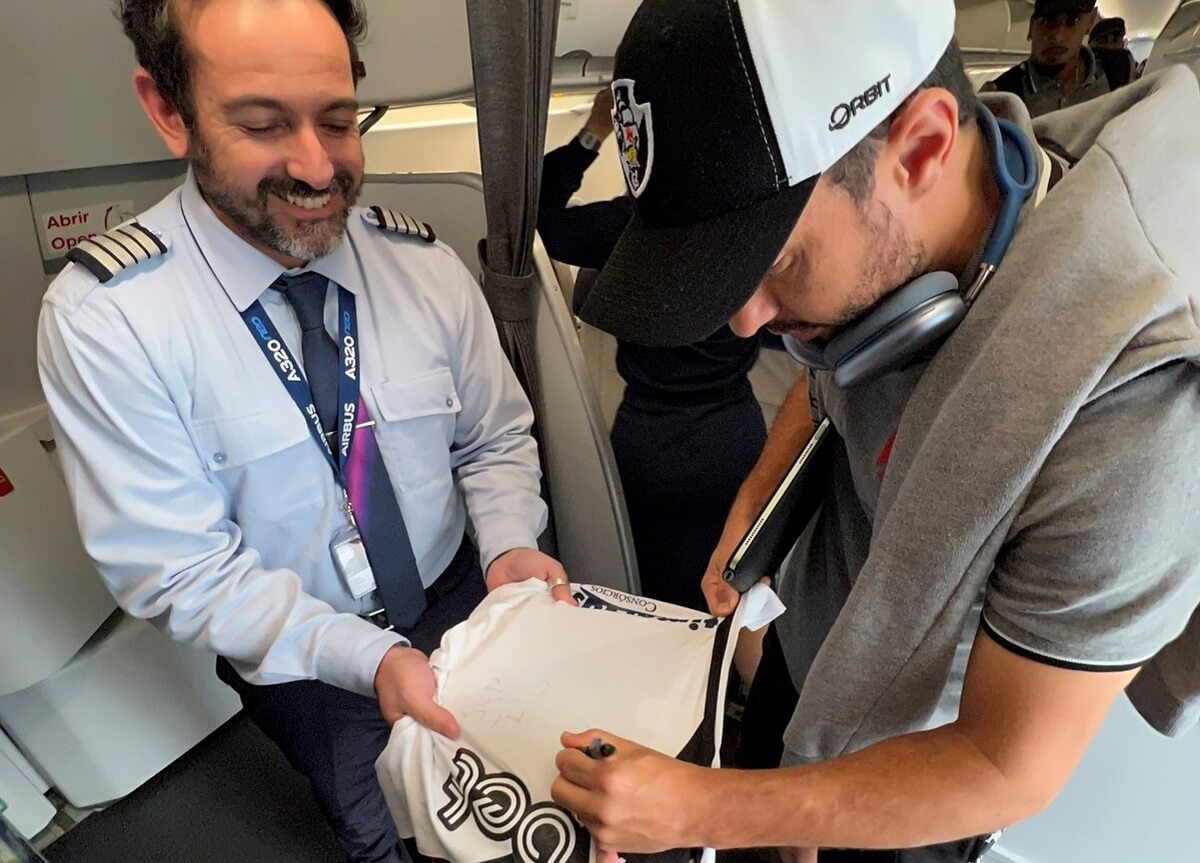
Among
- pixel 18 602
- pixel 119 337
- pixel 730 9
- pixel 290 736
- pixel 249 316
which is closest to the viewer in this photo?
→ pixel 730 9

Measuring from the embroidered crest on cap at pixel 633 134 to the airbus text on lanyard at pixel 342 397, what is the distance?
2.12ft

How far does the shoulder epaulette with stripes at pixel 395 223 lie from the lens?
4.11 feet

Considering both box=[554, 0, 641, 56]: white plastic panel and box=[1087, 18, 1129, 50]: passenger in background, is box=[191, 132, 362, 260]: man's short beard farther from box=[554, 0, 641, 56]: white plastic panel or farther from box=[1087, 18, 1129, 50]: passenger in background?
box=[1087, 18, 1129, 50]: passenger in background

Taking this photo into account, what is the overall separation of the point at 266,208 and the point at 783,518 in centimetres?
87

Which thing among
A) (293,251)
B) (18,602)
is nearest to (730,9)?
(293,251)

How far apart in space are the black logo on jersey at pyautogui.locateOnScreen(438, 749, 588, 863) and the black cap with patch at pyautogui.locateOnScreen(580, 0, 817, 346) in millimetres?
494

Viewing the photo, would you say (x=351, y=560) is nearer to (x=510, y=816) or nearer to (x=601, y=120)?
(x=510, y=816)

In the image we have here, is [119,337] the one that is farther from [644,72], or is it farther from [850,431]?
[850,431]

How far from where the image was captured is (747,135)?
0.58m

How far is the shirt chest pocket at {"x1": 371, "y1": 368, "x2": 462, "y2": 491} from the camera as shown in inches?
46.4

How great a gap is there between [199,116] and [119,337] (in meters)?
0.33

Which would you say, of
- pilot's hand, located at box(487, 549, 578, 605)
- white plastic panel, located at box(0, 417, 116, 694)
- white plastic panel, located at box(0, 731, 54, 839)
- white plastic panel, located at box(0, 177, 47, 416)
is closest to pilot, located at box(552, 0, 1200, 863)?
pilot's hand, located at box(487, 549, 578, 605)

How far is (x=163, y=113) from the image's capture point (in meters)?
1.06

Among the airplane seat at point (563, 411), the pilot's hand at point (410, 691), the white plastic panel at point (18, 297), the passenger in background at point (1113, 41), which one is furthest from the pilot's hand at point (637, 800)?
the white plastic panel at point (18, 297)
